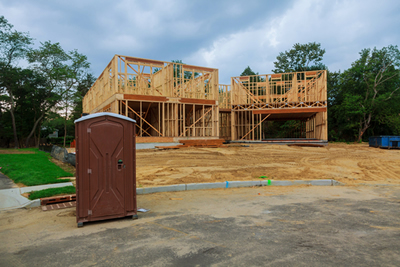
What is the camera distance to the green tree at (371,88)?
1303 inches

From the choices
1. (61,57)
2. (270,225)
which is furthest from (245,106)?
(61,57)

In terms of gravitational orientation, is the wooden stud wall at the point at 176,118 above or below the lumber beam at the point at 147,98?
below

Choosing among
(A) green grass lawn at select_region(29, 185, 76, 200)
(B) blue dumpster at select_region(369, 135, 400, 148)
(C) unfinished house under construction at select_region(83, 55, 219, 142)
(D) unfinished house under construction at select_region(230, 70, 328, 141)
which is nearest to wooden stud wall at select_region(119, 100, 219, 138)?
(C) unfinished house under construction at select_region(83, 55, 219, 142)

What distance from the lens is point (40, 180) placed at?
9023 millimetres

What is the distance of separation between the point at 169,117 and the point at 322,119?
16.5 meters

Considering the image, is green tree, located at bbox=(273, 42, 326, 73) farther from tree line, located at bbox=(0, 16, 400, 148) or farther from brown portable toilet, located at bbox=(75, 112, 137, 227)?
brown portable toilet, located at bbox=(75, 112, 137, 227)

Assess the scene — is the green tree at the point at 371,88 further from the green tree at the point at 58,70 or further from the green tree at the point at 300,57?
the green tree at the point at 58,70

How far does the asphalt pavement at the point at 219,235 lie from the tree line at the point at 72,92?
29.5 m

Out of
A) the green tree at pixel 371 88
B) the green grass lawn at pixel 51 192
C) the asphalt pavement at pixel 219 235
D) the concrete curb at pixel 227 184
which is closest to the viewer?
the asphalt pavement at pixel 219 235

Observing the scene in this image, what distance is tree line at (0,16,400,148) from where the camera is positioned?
1313 inches

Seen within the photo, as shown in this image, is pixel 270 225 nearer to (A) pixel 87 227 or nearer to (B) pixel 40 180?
(A) pixel 87 227

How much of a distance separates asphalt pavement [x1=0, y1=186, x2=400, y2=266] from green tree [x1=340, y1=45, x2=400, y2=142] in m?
31.5

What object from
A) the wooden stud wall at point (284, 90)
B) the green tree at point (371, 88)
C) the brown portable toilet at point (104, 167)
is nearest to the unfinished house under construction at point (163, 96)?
the wooden stud wall at point (284, 90)

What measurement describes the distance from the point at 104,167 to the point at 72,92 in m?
39.1
